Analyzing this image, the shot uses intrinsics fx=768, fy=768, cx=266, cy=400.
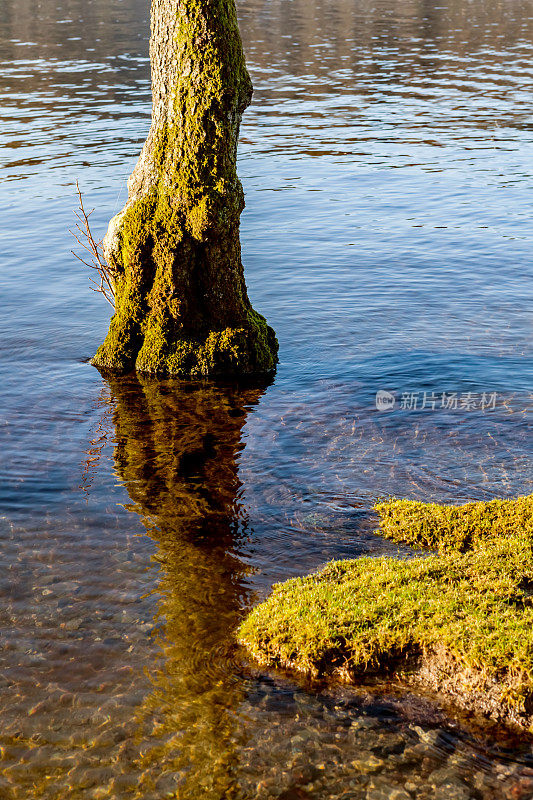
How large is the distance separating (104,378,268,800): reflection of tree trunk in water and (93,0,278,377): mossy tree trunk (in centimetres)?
82

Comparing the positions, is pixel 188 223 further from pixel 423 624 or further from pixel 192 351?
pixel 423 624

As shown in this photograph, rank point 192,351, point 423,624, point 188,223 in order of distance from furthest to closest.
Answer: point 192,351, point 188,223, point 423,624

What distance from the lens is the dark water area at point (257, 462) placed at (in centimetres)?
696

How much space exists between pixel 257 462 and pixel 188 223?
15.6 feet

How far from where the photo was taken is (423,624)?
7965 millimetres

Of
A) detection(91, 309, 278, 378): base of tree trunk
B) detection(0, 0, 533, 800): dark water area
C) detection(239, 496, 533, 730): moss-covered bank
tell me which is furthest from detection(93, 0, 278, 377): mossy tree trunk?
detection(239, 496, 533, 730): moss-covered bank

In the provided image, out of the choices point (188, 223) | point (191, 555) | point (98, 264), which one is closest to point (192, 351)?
point (188, 223)

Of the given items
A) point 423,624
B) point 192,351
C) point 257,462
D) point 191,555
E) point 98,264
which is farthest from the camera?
point 98,264

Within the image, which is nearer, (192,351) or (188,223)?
(188,223)

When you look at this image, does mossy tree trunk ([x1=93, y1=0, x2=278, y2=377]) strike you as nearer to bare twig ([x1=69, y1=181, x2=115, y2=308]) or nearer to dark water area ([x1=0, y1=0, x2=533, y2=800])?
bare twig ([x1=69, y1=181, x2=115, y2=308])

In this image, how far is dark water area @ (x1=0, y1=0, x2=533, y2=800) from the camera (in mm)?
6957

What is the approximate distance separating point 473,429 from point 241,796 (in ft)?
25.0

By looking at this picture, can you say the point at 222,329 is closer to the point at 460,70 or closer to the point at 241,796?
the point at 241,796

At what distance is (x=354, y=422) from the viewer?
1315cm
